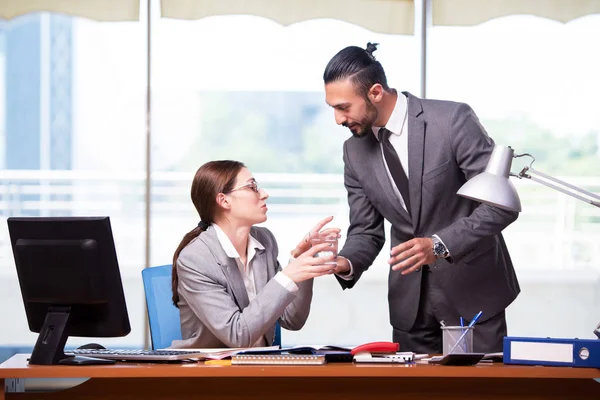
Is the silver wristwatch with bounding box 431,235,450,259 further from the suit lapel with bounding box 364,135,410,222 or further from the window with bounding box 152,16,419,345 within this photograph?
the window with bounding box 152,16,419,345

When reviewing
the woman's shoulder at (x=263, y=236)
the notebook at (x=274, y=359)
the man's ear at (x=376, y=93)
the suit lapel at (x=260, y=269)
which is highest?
the man's ear at (x=376, y=93)

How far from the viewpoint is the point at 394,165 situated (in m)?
2.88

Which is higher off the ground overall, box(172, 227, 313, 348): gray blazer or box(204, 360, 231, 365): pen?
box(172, 227, 313, 348): gray blazer

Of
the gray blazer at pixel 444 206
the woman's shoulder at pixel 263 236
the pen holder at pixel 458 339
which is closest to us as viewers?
the pen holder at pixel 458 339

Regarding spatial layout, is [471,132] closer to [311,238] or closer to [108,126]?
[311,238]

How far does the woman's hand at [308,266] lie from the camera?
2.43 metres

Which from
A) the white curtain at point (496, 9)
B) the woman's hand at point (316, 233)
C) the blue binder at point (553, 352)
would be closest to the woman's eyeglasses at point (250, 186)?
the woman's hand at point (316, 233)

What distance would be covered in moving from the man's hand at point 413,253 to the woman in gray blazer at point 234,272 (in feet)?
0.59

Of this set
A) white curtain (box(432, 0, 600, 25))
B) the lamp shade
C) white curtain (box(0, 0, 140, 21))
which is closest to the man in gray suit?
the lamp shade

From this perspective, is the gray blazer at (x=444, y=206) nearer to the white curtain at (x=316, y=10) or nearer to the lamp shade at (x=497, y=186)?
the lamp shade at (x=497, y=186)

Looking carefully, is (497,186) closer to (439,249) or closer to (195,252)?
(439,249)

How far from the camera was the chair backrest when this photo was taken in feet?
9.26

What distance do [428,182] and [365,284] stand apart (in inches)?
110

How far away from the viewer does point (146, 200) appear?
516 centimetres
